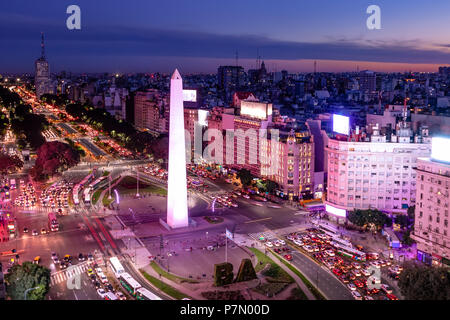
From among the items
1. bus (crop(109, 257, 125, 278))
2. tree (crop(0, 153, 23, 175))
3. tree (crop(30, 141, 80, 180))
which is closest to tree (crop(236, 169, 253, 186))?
tree (crop(30, 141, 80, 180))

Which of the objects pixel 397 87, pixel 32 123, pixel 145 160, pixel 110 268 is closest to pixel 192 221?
pixel 110 268

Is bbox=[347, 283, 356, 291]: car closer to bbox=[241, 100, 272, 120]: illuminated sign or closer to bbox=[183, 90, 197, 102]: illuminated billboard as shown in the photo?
bbox=[241, 100, 272, 120]: illuminated sign

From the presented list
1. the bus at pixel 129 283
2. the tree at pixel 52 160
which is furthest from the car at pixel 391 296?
the tree at pixel 52 160

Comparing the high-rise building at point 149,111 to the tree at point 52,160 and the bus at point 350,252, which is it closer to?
the tree at point 52,160

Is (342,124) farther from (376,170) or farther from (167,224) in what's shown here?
(167,224)

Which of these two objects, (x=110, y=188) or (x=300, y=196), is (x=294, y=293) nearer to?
(x=300, y=196)

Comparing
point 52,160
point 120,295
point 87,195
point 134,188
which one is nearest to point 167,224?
point 87,195

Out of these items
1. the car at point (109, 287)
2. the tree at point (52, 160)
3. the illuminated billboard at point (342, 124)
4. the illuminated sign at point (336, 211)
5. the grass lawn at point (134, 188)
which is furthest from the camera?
the tree at point (52, 160)

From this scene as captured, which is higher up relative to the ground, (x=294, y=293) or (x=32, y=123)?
(x=32, y=123)

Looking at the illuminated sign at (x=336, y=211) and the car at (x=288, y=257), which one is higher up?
the illuminated sign at (x=336, y=211)
